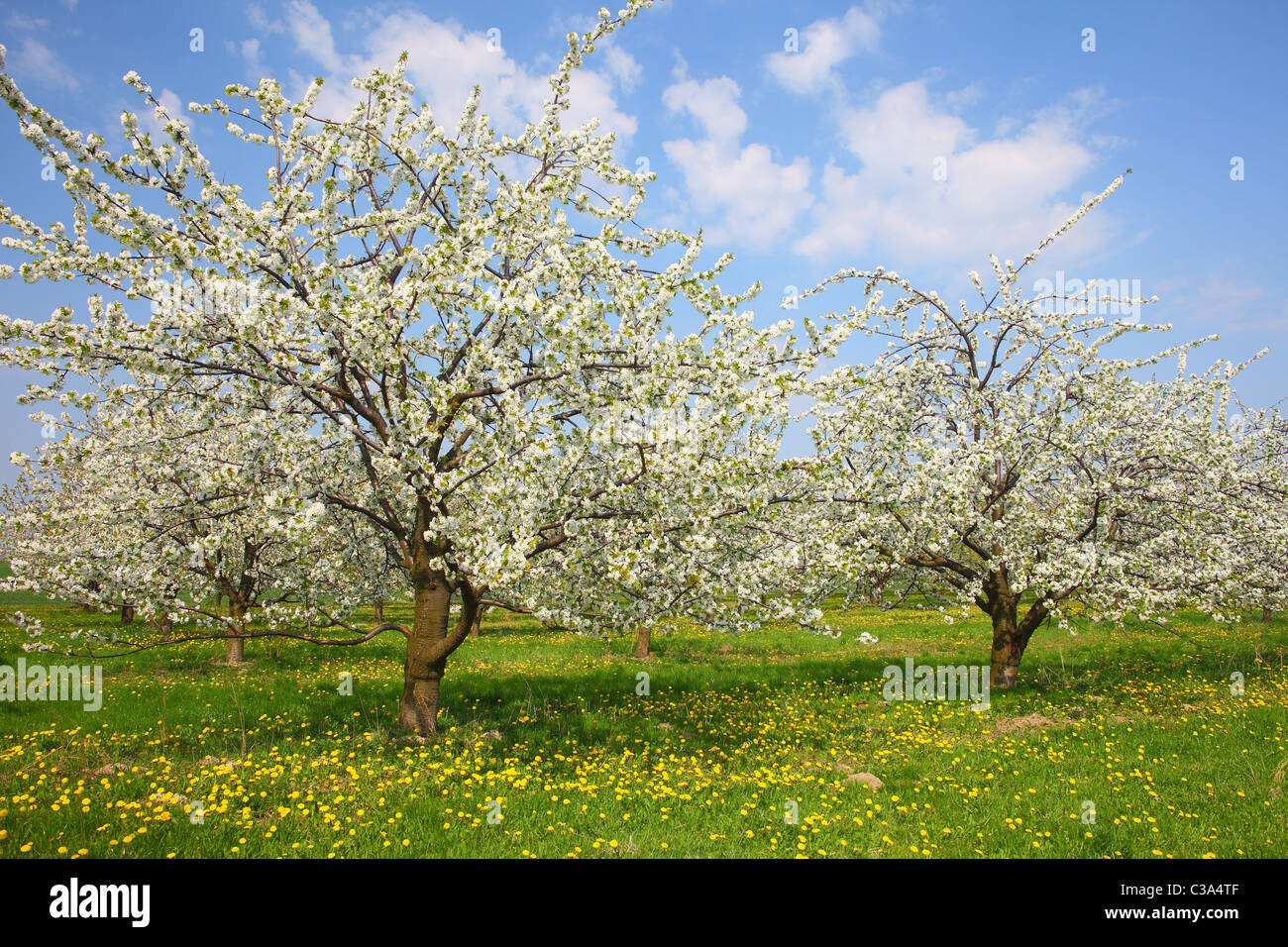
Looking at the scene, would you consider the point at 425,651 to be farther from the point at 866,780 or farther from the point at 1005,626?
the point at 1005,626

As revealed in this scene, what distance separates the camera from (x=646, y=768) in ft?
29.5

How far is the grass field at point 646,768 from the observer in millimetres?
6531

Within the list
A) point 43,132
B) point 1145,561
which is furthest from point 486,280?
point 1145,561

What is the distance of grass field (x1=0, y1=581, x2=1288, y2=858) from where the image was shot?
6531mm

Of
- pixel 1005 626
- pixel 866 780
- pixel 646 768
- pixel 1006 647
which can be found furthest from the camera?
pixel 1006 647

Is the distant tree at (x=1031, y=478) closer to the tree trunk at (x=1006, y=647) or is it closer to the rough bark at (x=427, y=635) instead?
the tree trunk at (x=1006, y=647)

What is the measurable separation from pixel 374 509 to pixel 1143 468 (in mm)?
15128

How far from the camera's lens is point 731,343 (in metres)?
8.83

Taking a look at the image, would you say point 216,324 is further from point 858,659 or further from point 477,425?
point 858,659

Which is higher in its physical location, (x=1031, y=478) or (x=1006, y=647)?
(x=1031, y=478)

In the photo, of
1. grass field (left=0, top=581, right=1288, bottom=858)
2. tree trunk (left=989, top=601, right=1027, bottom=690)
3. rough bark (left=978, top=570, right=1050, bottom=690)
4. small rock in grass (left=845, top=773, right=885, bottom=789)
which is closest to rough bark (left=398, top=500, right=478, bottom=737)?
grass field (left=0, top=581, right=1288, bottom=858)

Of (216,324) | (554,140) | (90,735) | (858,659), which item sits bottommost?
(858,659)

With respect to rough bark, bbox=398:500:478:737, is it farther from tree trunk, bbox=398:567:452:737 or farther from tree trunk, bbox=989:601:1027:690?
tree trunk, bbox=989:601:1027:690

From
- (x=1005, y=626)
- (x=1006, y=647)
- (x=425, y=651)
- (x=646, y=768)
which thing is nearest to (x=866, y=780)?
(x=646, y=768)
